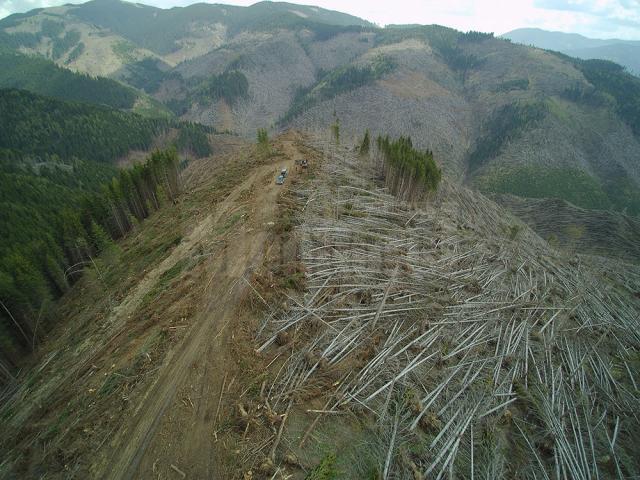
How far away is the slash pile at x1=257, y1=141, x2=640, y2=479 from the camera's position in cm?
1036

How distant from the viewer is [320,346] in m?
13.7

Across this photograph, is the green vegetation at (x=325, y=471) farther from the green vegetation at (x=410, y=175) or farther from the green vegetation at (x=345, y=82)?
the green vegetation at (x=345, y=82)

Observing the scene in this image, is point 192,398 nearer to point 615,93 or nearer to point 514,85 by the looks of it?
point 514,85

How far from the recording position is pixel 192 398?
1237cm

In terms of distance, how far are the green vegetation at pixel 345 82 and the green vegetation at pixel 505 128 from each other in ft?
197

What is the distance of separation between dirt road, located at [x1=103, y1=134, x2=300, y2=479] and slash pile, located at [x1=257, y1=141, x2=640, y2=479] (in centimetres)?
231

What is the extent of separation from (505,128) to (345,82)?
261ft

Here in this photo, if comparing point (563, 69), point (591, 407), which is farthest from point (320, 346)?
point (563, 69)

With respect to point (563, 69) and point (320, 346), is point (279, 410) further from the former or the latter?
point (563, 69)

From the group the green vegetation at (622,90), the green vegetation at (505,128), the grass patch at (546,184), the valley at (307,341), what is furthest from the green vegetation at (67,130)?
the green vegetation at (622,90)

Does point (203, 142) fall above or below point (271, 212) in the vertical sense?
below

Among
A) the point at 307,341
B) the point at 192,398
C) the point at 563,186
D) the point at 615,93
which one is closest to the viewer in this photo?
the point at 192,398

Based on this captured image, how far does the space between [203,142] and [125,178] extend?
9501 cm

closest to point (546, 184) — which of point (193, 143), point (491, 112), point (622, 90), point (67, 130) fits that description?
point (491, 112)
